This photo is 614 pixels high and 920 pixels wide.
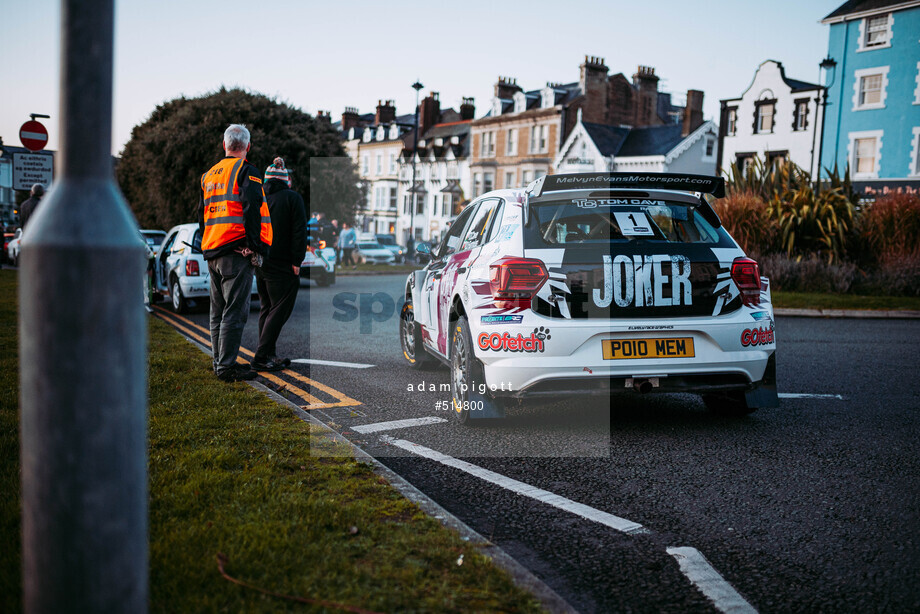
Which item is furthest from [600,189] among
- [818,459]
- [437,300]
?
[818,459]

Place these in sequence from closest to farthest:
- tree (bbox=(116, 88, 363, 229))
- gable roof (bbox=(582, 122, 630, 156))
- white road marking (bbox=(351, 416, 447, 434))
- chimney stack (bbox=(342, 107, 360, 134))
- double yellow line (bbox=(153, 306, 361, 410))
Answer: white road marking (bbox=(351, 416, 447, 434)) → double yellow line (bbox=(153, 306, 361, 410)) → tree (bbox=(116, 88, 363, 229)) → gable roof (bbox=(582, 122, 630, 156)) → chimney stack (bbox=(342, 107, 360, 134))

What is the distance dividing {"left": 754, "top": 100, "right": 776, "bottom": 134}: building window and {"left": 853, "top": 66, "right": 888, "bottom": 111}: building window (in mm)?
5180

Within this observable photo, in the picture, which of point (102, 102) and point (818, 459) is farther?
point (818, 459)

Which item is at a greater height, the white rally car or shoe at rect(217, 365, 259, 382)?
the white rally car

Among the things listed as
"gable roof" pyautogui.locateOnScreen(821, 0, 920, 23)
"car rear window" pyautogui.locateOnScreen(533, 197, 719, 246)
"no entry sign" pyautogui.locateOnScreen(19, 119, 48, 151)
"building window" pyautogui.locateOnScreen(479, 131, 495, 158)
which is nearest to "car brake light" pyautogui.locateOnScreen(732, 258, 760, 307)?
"car rear window" pyautogui.locateOnScreen(533, 197, 719, 246)

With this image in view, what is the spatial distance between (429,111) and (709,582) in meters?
76.1

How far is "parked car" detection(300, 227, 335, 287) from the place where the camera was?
19.9m

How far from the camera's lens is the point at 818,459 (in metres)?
5.02

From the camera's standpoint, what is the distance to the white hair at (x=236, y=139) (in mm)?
7023

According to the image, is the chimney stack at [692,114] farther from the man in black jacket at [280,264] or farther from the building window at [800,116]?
the man in black jacket at [280,264]

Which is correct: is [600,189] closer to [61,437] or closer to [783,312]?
[61,437]

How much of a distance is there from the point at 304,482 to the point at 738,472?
256 cm

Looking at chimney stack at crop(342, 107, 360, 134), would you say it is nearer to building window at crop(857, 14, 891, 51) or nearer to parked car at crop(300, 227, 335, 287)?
building window at crop(857, 14, 891, 51)

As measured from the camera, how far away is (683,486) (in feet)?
14.6
